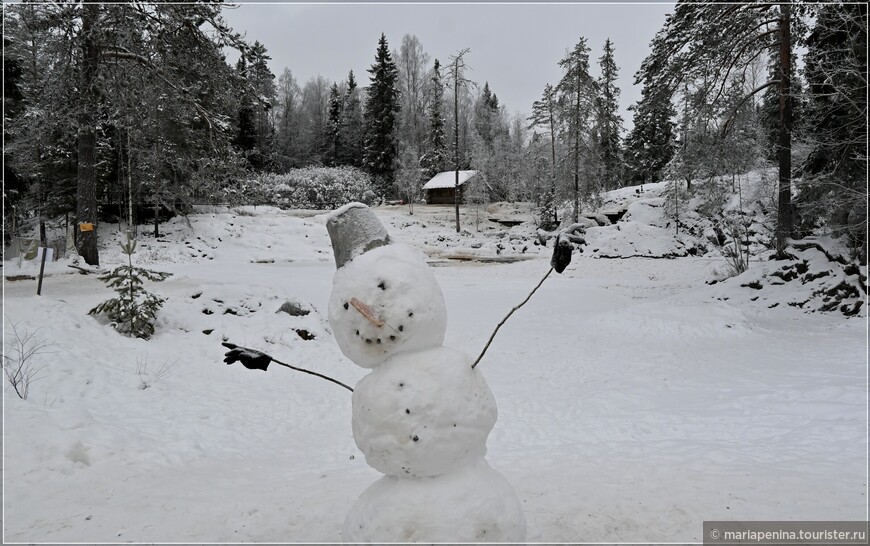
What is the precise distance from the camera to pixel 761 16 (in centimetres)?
1137

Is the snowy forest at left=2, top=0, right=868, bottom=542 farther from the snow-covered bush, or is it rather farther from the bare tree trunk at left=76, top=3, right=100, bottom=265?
the snow-covered bush

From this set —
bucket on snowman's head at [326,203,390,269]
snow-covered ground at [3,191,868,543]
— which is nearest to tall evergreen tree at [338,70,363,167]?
snow-covered ground at [3,191,868,543]

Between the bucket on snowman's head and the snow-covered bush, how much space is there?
34.4m

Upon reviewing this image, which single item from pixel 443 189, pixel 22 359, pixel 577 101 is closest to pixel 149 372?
pixel 22 359

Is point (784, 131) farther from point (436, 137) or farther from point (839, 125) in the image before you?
point (436, 137)

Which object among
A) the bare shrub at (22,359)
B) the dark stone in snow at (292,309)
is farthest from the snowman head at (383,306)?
the dark stone in snow at (292,309)

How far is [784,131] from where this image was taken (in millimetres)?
11555

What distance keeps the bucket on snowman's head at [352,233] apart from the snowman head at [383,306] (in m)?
0.02

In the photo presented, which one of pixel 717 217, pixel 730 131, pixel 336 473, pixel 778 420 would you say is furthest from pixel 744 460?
pixel 717 217

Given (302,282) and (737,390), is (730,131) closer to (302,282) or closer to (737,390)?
(737,390)

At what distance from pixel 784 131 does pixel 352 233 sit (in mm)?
13521

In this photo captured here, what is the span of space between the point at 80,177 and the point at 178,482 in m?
11.7

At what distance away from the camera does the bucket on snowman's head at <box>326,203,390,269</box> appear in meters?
2.22

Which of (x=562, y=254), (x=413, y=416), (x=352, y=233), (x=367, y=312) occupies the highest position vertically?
(x=352, y=233)
